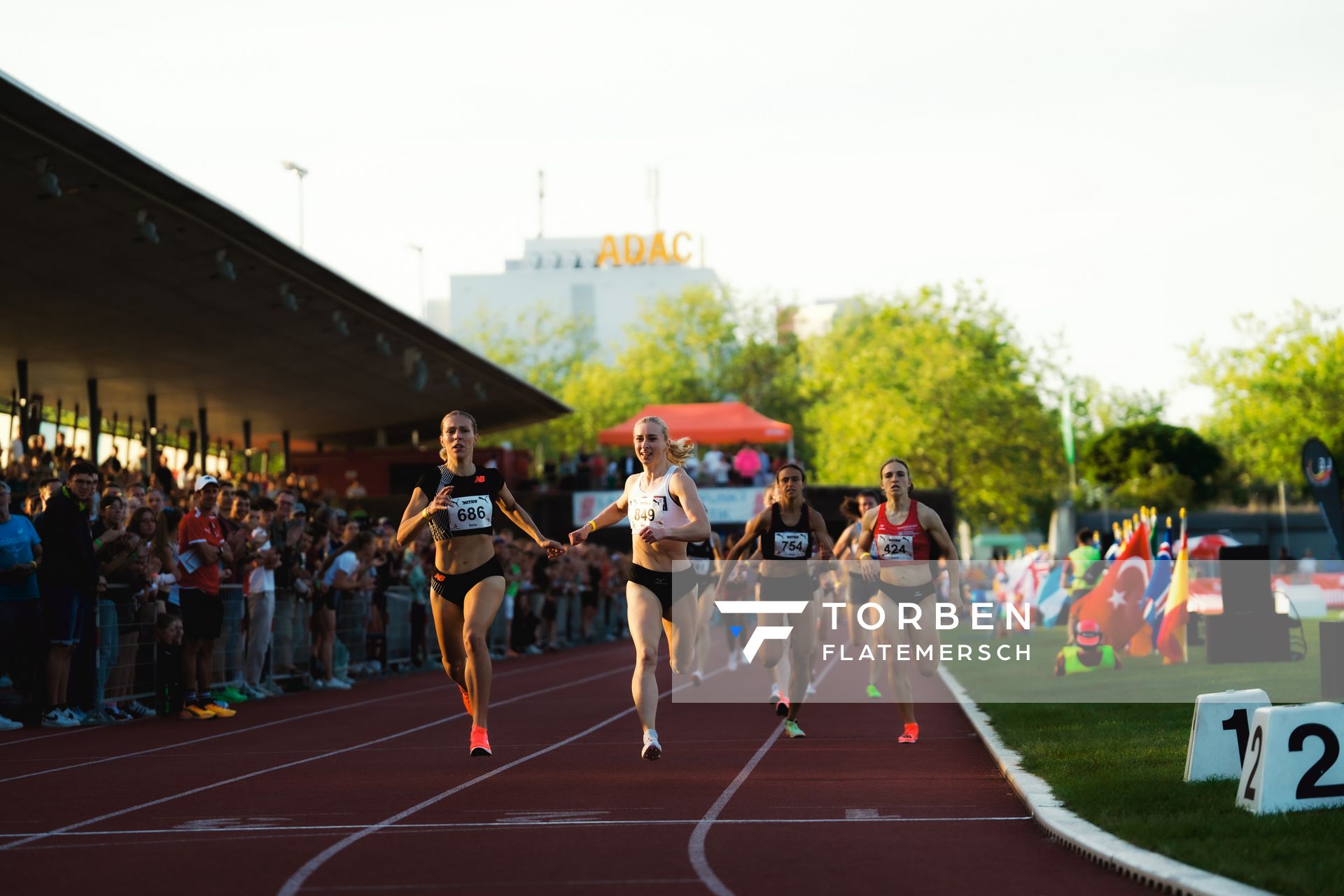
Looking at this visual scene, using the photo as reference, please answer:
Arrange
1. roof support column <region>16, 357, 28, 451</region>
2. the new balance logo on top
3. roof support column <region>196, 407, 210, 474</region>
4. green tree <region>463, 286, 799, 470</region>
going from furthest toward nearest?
green tree <region>463, 286, 799, 470</region>
roof support column <region>196, 407, 210, 474</region>
roof support column <region>16, 357, 28, 451</region>
the new balance logo on top

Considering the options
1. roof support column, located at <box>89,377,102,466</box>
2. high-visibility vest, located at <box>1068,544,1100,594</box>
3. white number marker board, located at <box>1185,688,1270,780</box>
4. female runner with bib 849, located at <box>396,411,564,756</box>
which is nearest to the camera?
white number marker board, located at <box>1185,688,1270,780</box>

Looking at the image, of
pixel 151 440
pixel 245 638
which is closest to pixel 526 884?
pixel 245 638

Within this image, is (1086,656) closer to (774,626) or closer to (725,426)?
(774,626)

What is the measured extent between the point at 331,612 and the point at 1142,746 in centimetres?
1258

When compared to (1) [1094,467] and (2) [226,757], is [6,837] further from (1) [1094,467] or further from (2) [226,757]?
(1) [1094,467]

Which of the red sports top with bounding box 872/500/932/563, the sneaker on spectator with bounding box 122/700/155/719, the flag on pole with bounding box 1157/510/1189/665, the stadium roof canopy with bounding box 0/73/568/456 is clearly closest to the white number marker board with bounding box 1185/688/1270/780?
the red sports top with bounding box 872/500/932/563

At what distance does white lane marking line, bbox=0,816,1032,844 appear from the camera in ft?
29.3

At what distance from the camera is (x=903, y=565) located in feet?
42.9

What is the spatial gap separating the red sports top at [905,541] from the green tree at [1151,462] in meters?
87.3

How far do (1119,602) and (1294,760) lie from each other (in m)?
17.2


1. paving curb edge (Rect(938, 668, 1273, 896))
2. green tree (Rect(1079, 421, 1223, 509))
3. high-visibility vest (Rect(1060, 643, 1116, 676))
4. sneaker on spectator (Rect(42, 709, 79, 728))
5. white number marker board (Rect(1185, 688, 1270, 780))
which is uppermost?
green tree (Rect(1079, 421, 1223, 509))

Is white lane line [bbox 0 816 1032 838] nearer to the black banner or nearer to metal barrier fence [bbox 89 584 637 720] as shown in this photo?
metal barrier fence [bbox 89 584 637 720]

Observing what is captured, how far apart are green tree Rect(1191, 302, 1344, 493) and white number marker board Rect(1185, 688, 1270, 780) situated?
61383 millimetres

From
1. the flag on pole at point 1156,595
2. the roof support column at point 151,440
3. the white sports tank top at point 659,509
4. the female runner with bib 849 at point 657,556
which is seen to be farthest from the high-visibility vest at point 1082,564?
the roof support column at point 151,440
